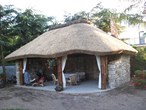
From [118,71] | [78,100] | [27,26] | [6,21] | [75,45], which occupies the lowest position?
[78,100]

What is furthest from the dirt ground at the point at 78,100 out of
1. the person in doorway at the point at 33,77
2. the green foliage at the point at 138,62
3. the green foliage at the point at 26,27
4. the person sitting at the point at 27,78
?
the green foliage at the point at 26,27

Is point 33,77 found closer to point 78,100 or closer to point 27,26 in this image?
point 27,26

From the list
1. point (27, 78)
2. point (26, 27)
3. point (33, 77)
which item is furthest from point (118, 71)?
point (26, 27)

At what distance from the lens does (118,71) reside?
53.4ft

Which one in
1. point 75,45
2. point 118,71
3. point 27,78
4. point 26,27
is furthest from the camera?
point 26,27

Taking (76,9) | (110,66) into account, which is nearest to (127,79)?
(110,66)

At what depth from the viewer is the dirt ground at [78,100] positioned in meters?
11.4

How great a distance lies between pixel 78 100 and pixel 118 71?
14.7 ft

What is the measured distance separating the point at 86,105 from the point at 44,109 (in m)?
2.02

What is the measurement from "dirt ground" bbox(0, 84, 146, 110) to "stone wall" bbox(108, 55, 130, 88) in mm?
634

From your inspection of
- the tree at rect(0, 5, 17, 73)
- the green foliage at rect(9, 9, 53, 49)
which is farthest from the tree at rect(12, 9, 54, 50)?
the tree at rect(0, 5, 17, 73)

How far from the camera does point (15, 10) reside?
896 inches

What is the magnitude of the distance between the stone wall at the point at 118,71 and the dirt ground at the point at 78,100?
634mm

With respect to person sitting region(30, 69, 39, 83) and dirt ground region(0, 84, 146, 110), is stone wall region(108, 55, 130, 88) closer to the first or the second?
dirt ground region(0, 84, 146, 110)
